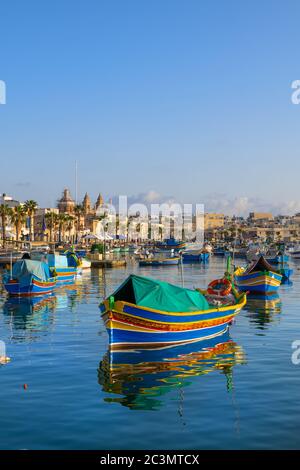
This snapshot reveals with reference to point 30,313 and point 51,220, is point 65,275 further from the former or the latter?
point 51,220

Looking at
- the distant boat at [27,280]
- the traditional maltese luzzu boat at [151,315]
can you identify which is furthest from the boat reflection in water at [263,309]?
the distant boat at [27,280]

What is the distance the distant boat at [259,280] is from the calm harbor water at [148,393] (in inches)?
983

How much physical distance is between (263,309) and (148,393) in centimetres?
3133

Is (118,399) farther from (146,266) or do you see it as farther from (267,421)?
(146,266)

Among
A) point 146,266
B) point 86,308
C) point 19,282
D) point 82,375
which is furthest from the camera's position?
point 146,266

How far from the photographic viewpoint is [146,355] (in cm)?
3136

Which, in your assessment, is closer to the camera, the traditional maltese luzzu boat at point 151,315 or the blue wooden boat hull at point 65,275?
the traditional maltese luzzu boat at point 151,315

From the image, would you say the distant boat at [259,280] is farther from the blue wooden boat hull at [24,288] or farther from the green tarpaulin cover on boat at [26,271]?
the blue wooden boat hull at [24,288]

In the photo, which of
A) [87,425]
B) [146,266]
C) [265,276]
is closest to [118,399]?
[87,425]

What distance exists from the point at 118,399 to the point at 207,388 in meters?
3.86

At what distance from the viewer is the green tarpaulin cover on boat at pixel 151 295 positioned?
3241cm

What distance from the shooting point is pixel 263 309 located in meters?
53.6

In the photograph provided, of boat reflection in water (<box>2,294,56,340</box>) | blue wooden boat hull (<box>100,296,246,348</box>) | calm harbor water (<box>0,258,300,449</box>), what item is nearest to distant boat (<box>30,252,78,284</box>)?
boat reflection in water (<box>2,294,56,340</box>)

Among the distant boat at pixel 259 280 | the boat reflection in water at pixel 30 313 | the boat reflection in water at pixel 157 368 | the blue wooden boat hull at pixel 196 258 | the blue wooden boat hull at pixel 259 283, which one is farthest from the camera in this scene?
the blue wooden boat hull at pixel 196 258
